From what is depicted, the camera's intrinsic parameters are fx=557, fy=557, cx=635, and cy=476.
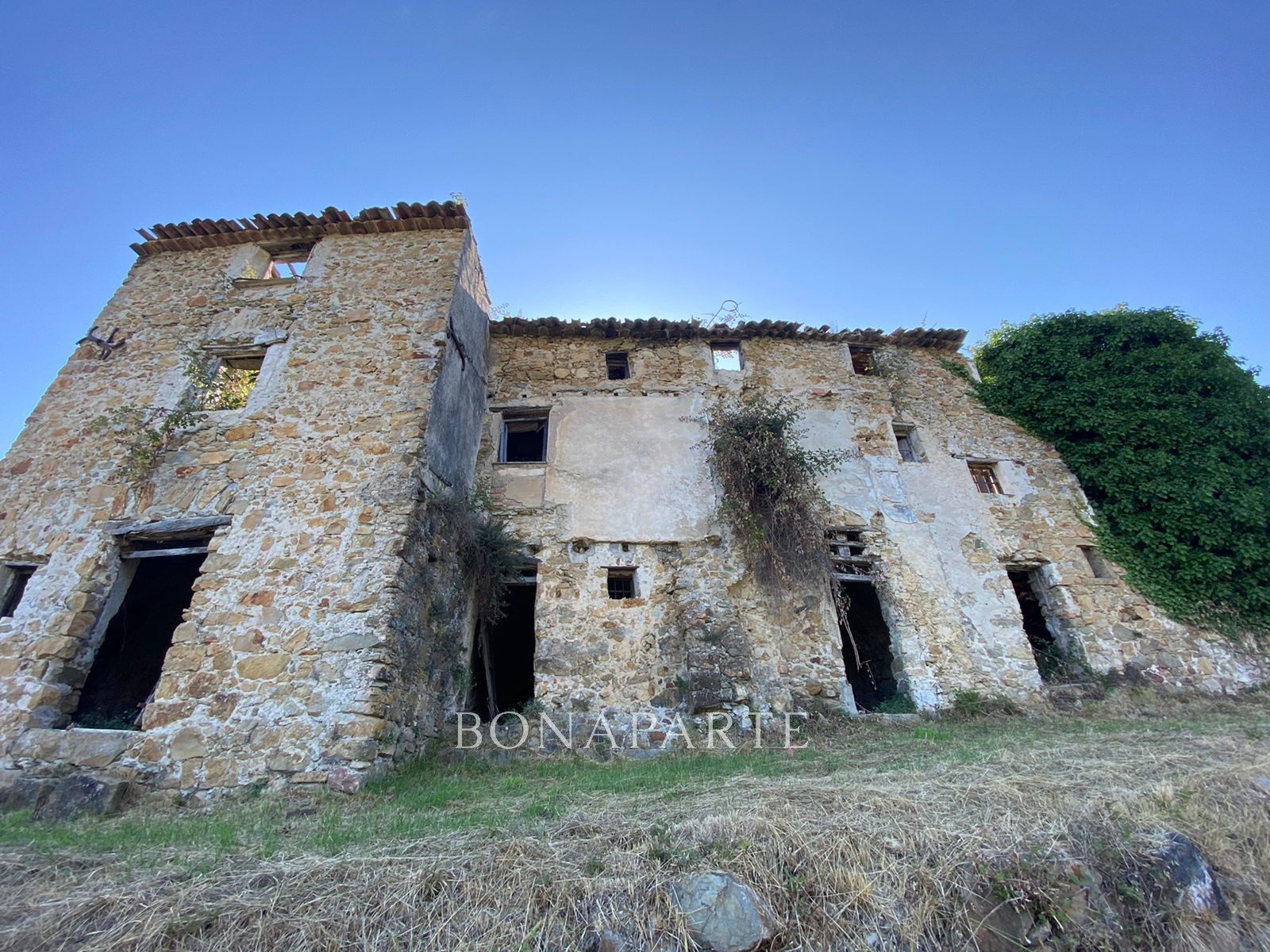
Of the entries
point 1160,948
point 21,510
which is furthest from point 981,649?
point 21,510

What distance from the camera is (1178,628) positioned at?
914cm

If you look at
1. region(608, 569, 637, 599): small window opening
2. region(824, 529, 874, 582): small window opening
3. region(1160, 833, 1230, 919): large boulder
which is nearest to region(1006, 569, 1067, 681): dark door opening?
region(824, 529, 874, 582): small window opening

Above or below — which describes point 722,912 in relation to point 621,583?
below

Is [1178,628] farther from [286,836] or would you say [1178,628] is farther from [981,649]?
[286,836]

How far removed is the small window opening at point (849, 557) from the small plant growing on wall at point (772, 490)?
378 millimetres

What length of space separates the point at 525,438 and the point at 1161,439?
1165 cm

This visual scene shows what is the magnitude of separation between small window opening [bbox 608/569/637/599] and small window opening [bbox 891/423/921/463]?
5.72 m

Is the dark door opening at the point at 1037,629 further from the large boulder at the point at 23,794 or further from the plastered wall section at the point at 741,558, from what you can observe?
the large boulder at the point at 23,794

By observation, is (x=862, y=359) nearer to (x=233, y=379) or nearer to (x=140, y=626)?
(x=233, y=379)

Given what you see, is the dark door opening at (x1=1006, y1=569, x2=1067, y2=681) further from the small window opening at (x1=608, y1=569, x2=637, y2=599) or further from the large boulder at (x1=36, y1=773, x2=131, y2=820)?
the large boulder at (x1=36, y1=773, x2=131, y2=820)

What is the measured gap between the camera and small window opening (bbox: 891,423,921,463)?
1068cm

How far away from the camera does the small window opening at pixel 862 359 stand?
1191 cm

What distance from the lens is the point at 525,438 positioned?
1080 cm

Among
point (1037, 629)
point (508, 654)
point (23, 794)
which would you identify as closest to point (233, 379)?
point (23, 794)
